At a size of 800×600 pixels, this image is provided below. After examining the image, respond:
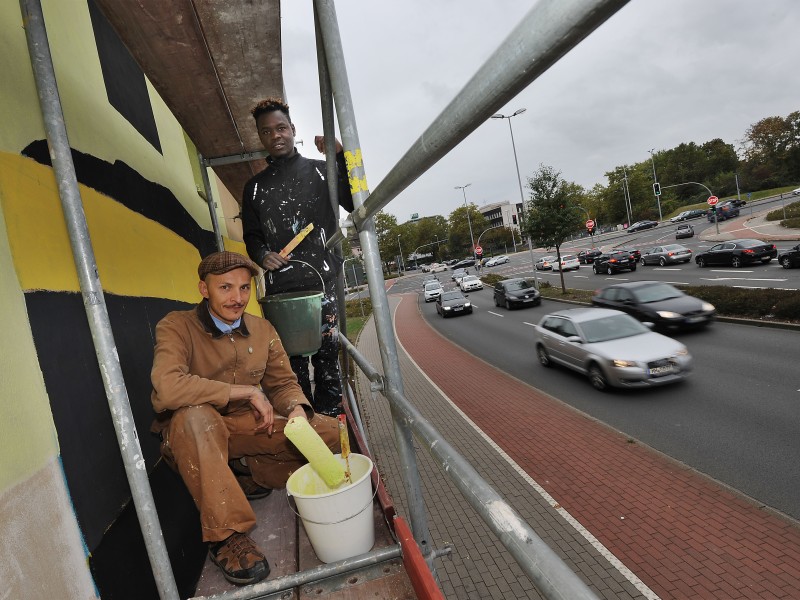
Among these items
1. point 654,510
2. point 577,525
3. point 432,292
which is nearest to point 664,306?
point 654,510

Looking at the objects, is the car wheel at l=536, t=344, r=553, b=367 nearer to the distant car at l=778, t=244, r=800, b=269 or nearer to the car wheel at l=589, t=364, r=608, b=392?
the car wheel at l=589, t=364, r=608, b=392

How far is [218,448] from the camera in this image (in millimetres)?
1962

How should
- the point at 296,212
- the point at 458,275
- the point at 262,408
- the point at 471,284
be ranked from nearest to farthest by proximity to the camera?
the point at 262,408 → the point at 296,212 → the point at 471,284 → the point at 458,275

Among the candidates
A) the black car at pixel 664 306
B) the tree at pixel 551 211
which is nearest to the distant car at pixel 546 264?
the tree at pixel 551 211

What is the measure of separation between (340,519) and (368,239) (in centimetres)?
112

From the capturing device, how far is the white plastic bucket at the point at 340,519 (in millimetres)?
1757

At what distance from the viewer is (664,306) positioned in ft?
45.6

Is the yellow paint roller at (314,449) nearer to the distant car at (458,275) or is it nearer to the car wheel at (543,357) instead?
the car wheel at (543,357)

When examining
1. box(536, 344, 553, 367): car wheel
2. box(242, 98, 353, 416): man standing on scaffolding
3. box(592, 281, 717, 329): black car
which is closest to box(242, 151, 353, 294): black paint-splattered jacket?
box(242, 98, 353, 416): man standing on scaffolding

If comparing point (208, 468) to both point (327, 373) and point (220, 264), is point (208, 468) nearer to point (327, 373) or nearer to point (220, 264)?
point (220, 264)

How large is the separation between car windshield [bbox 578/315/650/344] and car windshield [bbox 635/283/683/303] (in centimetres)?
413

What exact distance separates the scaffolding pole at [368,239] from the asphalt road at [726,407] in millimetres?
6404

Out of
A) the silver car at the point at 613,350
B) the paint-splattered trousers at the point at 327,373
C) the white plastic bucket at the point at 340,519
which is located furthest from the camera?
the silver car at the point at 613,350

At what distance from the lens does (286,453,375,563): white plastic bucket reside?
1757 mm
